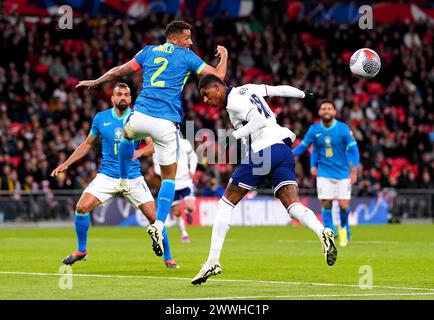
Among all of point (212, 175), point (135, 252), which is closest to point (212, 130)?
point (212, 175)

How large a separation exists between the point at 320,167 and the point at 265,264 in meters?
6.33

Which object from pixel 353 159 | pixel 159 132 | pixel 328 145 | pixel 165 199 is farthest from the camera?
pixel 353 159

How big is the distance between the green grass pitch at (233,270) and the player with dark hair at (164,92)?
4.55 ft

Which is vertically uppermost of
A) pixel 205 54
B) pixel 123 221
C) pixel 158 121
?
pixel 205 54

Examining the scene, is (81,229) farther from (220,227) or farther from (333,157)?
(333,157)

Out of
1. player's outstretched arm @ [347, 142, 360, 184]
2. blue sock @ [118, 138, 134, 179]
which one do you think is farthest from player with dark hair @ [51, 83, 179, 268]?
player's outstretched arm @ [347, 142, 360, 184]

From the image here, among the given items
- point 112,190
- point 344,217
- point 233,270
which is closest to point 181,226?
point 344,217

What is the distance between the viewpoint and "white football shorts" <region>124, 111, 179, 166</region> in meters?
12.8

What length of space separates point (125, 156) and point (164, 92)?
6.62 ft

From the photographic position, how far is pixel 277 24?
4238 cm

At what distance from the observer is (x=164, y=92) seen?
42.2ft

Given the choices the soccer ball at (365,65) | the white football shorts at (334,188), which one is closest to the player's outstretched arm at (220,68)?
the soccer ball at (365,65)

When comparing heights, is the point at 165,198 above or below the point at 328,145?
below
